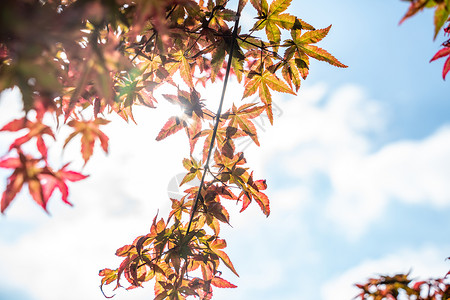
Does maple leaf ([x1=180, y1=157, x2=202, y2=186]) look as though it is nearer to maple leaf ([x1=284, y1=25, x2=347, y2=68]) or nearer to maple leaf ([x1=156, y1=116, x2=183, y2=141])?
maple leaf ([x1=156, y1=116, x2=183, y2=141])

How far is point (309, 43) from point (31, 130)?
3.96 ft

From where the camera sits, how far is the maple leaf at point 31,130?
983mm

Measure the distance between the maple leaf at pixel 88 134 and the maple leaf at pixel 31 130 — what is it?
0.24 ft

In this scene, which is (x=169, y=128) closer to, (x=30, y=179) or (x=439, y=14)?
(x=30, y=179)

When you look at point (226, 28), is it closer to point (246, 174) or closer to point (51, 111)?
point (246, 174)

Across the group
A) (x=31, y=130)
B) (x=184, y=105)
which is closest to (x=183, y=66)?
(x=184, y=105)

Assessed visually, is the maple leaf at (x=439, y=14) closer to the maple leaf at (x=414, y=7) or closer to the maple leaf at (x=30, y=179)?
the maple leaf at (x=414, y=7)

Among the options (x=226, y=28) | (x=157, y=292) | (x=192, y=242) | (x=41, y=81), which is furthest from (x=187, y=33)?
(x=157, y=292)

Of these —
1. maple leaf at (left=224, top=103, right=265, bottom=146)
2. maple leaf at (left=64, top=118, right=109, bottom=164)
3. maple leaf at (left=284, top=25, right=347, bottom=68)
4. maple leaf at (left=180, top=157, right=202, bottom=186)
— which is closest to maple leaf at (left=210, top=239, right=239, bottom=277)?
maple leaf at (left=180, top=157, right=202, bottom=186)

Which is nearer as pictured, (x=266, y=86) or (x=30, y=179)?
(x=30, y=179)

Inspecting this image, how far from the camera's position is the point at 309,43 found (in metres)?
1.40

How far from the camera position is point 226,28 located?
1443 millimetres

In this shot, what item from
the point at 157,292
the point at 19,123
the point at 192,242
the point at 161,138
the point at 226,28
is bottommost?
the point at 157,292

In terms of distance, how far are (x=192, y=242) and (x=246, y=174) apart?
0.49 m
